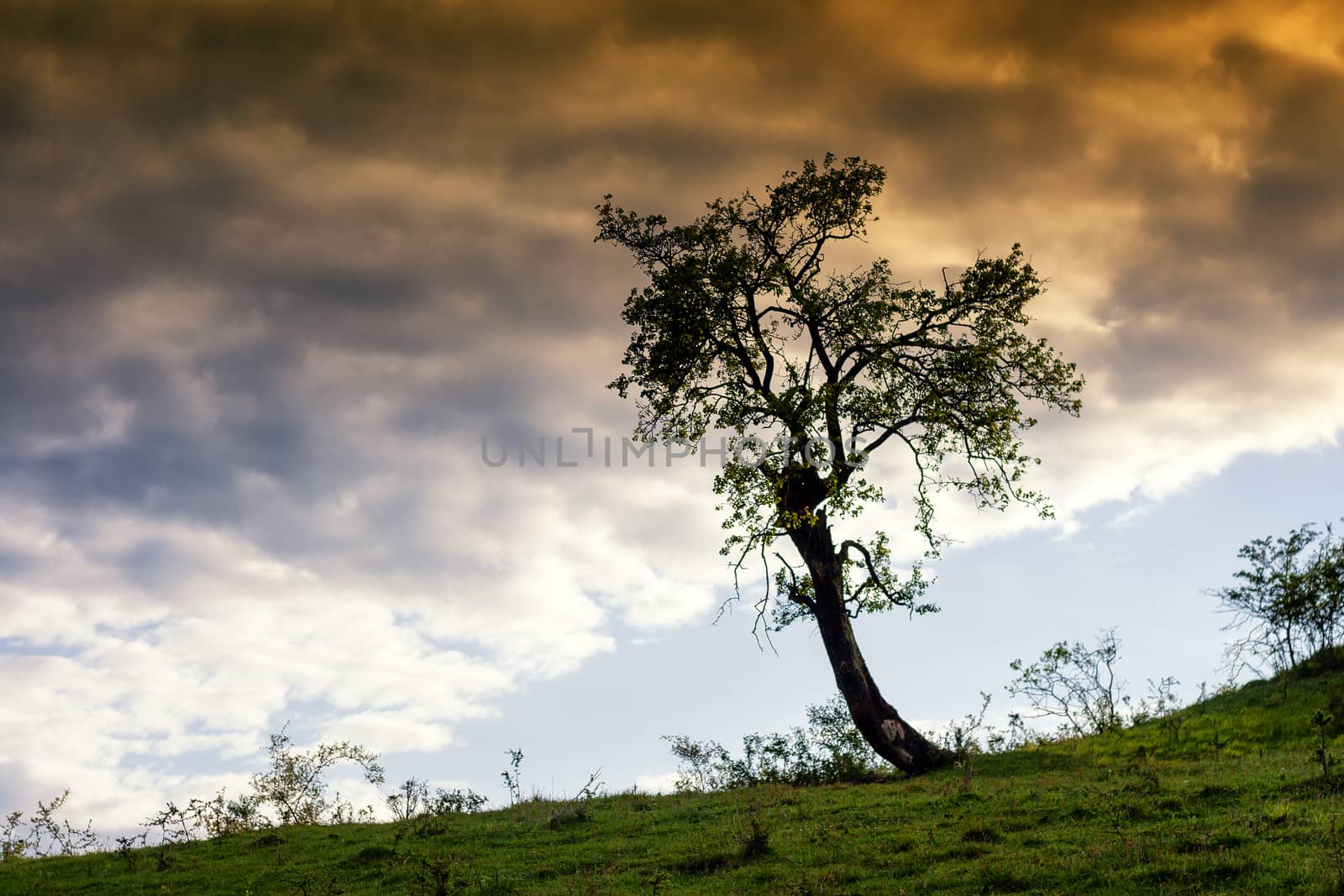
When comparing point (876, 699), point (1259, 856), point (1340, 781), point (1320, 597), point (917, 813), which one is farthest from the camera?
point (1320, 597)

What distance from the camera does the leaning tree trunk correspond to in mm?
26984

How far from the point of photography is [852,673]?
2739 centimetres

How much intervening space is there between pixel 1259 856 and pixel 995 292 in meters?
19.1

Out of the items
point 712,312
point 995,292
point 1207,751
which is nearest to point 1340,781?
point 1207,751

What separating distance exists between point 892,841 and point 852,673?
10.7 meters

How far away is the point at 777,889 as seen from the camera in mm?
14422

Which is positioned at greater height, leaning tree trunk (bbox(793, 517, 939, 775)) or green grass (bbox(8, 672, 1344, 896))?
leaning tree trunk (bbox(793, 517, 939, 775))

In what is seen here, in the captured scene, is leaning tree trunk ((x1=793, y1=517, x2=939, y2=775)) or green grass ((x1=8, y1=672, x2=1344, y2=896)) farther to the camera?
leaning tree trunk ((x1=793, y1=517, x2=939, y2=775))

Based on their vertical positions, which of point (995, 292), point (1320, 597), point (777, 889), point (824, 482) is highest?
point (995, 292)

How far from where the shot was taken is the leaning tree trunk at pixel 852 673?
1062 inches

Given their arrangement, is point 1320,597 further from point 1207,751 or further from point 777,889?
point 777,889

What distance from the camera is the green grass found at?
13766mm

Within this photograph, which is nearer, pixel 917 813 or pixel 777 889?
pixel 777 889

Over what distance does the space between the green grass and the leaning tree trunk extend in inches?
75.3
